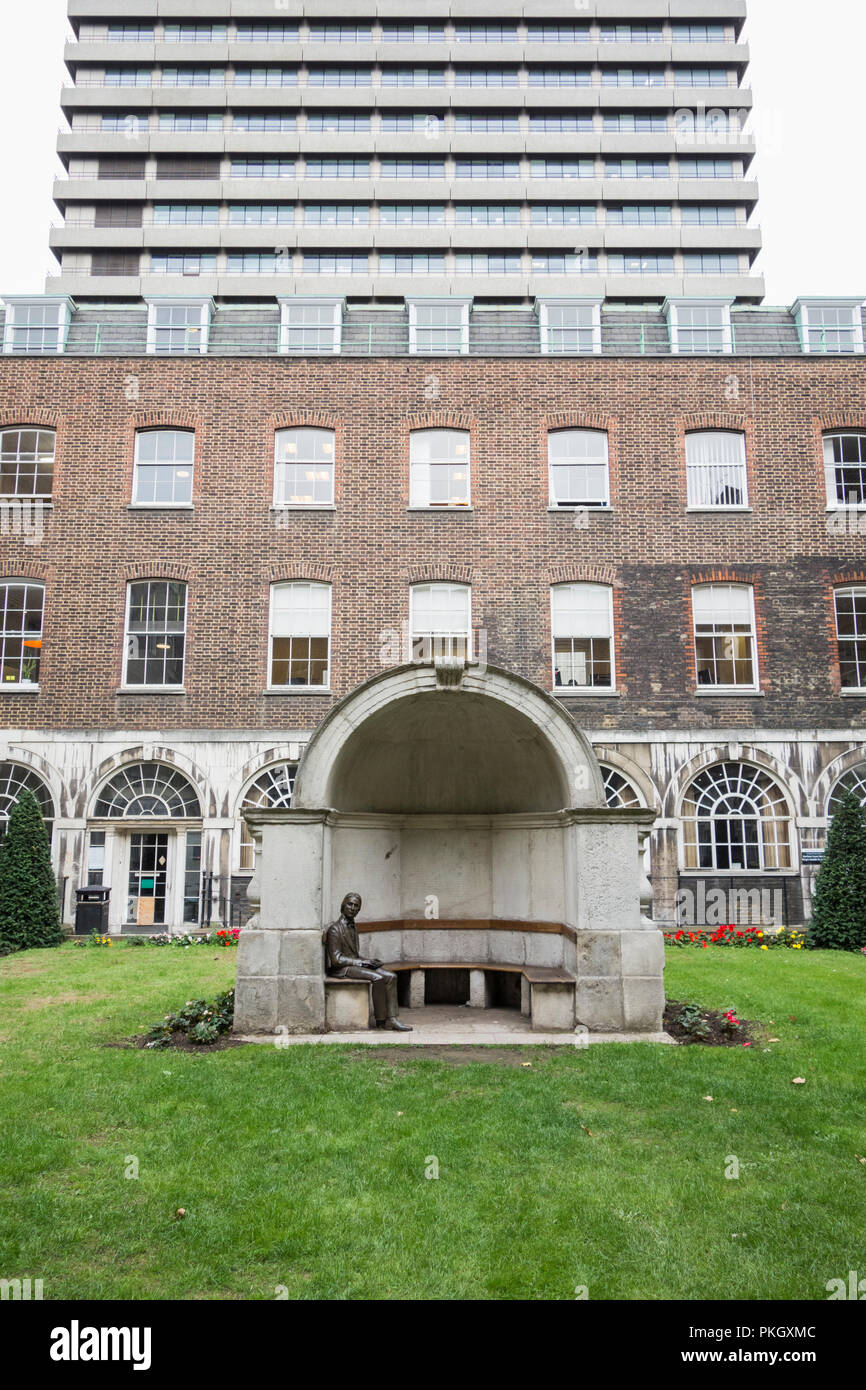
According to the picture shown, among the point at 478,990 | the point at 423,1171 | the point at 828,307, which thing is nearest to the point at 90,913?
the point at 478,990

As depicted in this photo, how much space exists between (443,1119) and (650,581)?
1560 cm

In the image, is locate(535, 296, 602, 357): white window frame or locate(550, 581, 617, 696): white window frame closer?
locate(550, 581, 617, 696): white window frame

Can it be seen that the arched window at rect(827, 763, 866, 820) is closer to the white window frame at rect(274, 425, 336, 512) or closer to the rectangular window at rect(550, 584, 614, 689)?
the rectangular window at rect(550, 584, 614, 689)

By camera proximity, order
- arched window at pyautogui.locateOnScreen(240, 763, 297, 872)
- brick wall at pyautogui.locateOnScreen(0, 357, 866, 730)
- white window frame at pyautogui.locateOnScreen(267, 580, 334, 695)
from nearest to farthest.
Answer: arched window at pyautogui.locateOnScreen(240, 763, 297, 872)
white window frame at pyautogui.locateOnScreen(267, 580, 334, 695)
brick wall at pyautogui.locateOnScreen(0, 357, 866, 730)

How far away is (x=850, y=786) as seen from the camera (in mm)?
20203

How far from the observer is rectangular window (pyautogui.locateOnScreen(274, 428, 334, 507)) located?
2127cm

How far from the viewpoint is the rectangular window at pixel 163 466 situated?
2133 cm

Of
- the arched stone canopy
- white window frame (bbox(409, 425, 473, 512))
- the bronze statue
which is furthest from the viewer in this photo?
white window frame (bbox(409, 425, 473, 512))

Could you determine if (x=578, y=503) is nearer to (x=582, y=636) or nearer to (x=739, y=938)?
(x=582, y=636)

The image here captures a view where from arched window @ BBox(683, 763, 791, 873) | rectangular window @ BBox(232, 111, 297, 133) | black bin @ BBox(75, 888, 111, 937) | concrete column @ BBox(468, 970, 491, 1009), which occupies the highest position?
rectangular window @ BBox(232, 111, 297, 133)

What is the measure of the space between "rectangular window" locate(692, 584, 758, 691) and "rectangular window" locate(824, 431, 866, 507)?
Answer: 318cm

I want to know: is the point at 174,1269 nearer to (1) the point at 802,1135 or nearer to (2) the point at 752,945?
(1) the point at 802,1135

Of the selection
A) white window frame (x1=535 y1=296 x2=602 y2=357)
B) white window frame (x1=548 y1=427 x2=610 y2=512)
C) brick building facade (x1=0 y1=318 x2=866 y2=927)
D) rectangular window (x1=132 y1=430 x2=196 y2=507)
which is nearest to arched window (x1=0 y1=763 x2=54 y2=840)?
brick building facade (x1=0 y1=318 x2=866 y2=927)

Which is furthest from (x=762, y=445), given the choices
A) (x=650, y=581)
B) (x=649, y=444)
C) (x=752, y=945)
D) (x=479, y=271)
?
(x=479, y=271)
